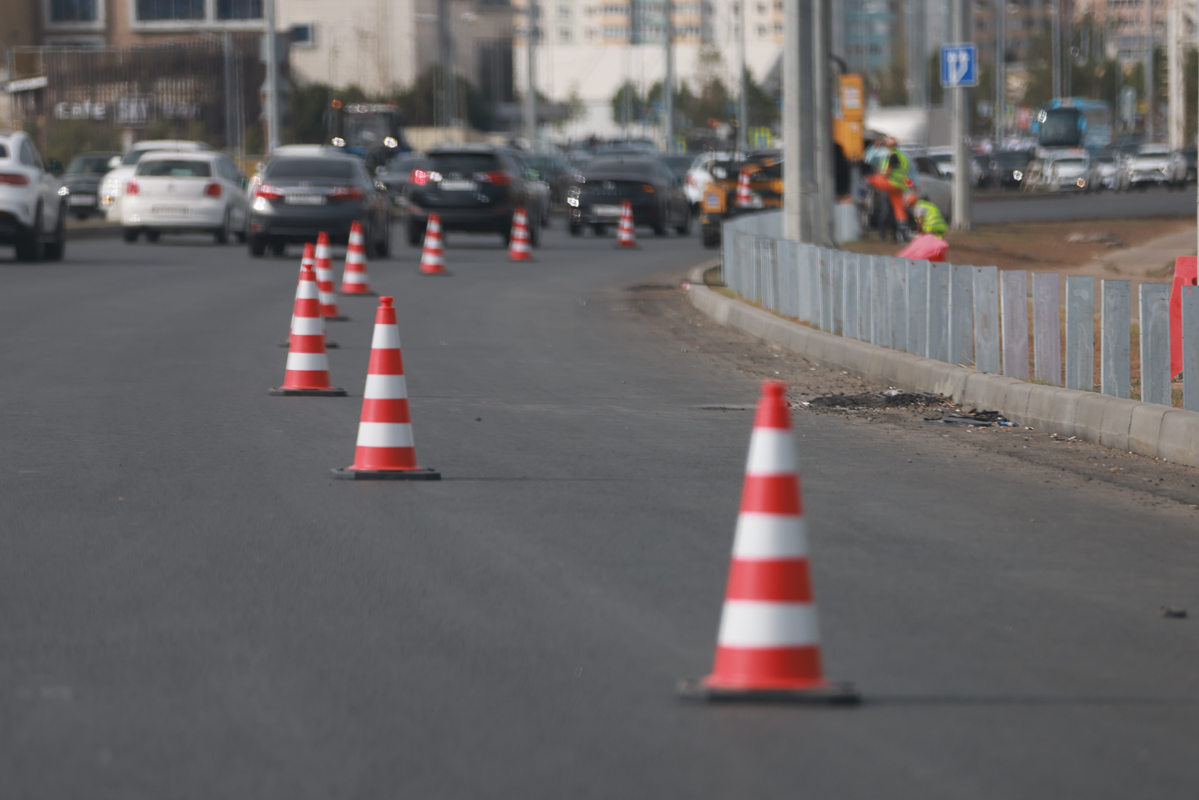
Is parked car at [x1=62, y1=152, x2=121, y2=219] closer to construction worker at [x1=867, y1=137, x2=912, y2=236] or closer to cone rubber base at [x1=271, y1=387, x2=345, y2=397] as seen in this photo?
construction worker at [x1=867, y1=137, x2=912, y2=236]

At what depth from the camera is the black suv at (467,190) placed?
102ft

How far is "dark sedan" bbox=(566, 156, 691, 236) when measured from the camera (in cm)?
3544

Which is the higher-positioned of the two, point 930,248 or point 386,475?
point 930,248

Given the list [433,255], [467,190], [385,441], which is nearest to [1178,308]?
[385,441]

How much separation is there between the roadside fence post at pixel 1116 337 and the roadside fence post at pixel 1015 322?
38.9 inches

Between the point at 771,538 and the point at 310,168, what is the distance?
23598 millimetres

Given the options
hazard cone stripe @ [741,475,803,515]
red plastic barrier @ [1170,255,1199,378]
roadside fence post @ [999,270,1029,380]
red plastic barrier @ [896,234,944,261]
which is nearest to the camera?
hazard cone stripe @ [741,475,803,515]

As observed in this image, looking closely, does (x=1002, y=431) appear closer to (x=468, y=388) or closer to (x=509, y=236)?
(x=468, y=388)

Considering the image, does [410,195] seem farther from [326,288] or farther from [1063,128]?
[1063,128]

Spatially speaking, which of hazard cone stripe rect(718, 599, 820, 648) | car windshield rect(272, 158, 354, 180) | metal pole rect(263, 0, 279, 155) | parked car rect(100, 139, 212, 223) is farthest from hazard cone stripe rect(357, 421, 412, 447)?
metal pole rect(263, 0, 279, 155)

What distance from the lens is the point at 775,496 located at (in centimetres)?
493

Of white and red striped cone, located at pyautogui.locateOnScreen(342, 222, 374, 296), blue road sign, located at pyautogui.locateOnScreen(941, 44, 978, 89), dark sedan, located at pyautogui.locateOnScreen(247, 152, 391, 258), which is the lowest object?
white and red striped cone, located at pyautogui.locateOnScreen(342, 222, 374, 296)

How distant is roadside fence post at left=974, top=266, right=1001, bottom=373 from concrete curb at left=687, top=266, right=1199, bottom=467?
13 cm

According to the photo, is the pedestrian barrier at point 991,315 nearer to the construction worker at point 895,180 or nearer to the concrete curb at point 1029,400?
the concrete curb at point 1029,400
